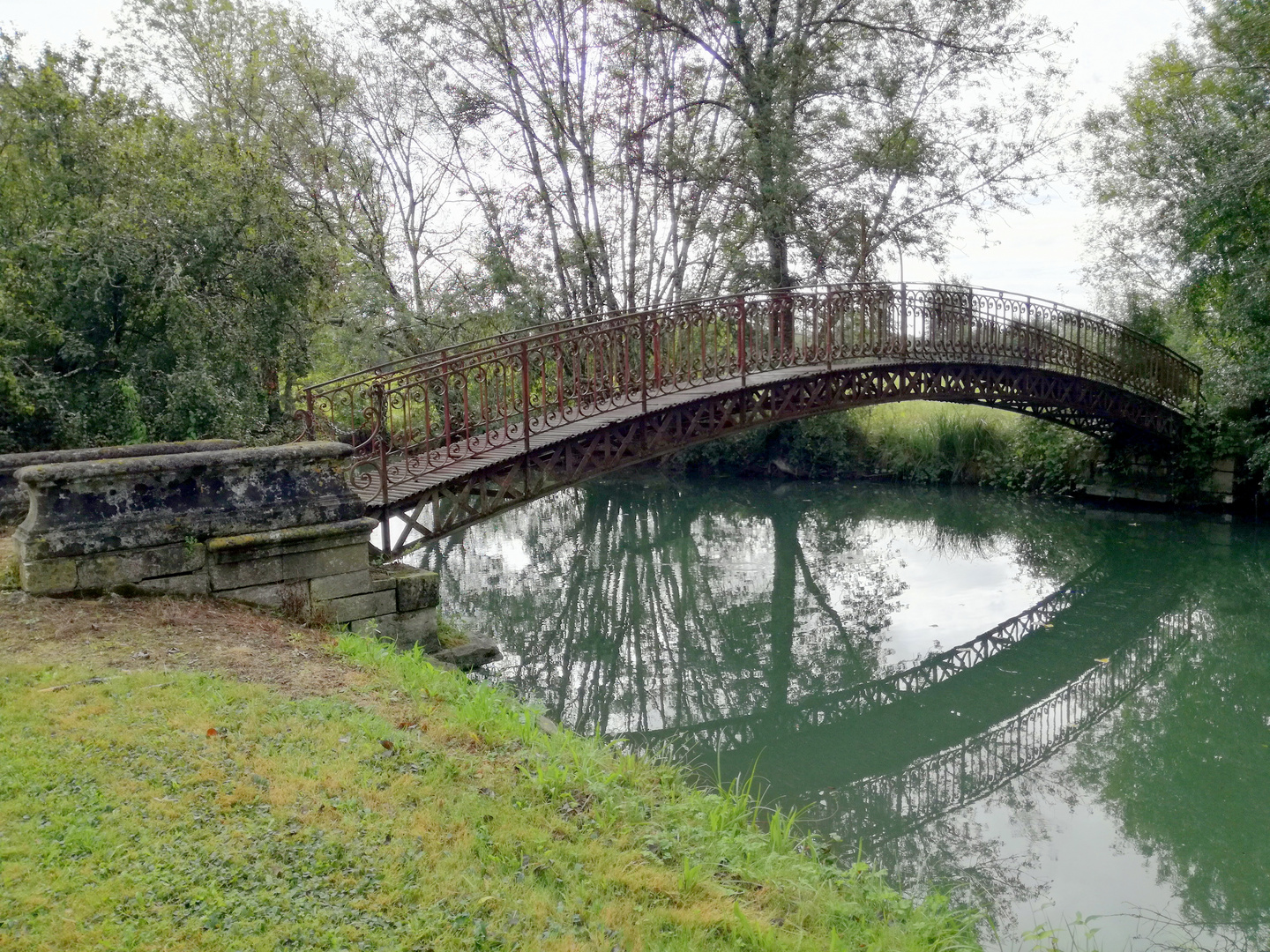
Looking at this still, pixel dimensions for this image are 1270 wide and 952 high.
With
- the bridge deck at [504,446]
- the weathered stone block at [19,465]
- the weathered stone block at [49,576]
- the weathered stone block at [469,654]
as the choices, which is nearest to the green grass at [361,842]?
the weathered stone block at [49,576]

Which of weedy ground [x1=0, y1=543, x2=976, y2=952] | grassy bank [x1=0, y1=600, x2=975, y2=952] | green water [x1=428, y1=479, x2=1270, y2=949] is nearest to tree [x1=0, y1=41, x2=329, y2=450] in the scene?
green water [x1=428, y1=479, x2=1270, y2=949]

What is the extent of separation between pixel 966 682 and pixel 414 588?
5544 mm

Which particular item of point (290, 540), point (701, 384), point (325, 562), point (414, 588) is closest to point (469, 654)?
point (414, 588)

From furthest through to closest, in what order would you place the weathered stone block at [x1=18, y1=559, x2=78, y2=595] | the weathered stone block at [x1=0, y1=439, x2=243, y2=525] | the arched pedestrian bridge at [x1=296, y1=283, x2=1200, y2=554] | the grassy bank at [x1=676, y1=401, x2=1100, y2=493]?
the grassy bank at [x1=676, y1=401, x2=1100, y2=493], the arched pedestrian bridge at [x1=296, y1=283, x2=1200, y2=554], the weathered stone block at [x1=0, y1=439, x2=243, y2=525], the weathered stone block at [x1=18, y1=559, x2=78, y2=595]

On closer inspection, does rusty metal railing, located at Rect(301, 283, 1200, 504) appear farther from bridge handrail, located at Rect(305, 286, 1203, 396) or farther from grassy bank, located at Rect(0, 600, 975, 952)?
grassy bank, located at Rect(0, 600, 975, 952)

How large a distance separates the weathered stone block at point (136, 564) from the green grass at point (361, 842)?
1.12 m

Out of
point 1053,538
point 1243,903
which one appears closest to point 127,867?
point 1243,903

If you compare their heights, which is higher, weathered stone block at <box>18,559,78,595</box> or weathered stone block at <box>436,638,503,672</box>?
weathered stone block at <box>18,559,78,595</box>

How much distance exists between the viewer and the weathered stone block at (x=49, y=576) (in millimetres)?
5039

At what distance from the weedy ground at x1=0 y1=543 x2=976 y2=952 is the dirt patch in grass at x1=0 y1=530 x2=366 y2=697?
23mm

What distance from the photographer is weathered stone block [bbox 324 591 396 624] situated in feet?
19.9

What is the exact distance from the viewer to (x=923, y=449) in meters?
20.7

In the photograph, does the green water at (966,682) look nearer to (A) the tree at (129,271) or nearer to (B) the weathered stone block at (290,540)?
(B) the weathered stone block at (290,540)

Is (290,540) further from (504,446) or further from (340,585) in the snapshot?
(504,446)
